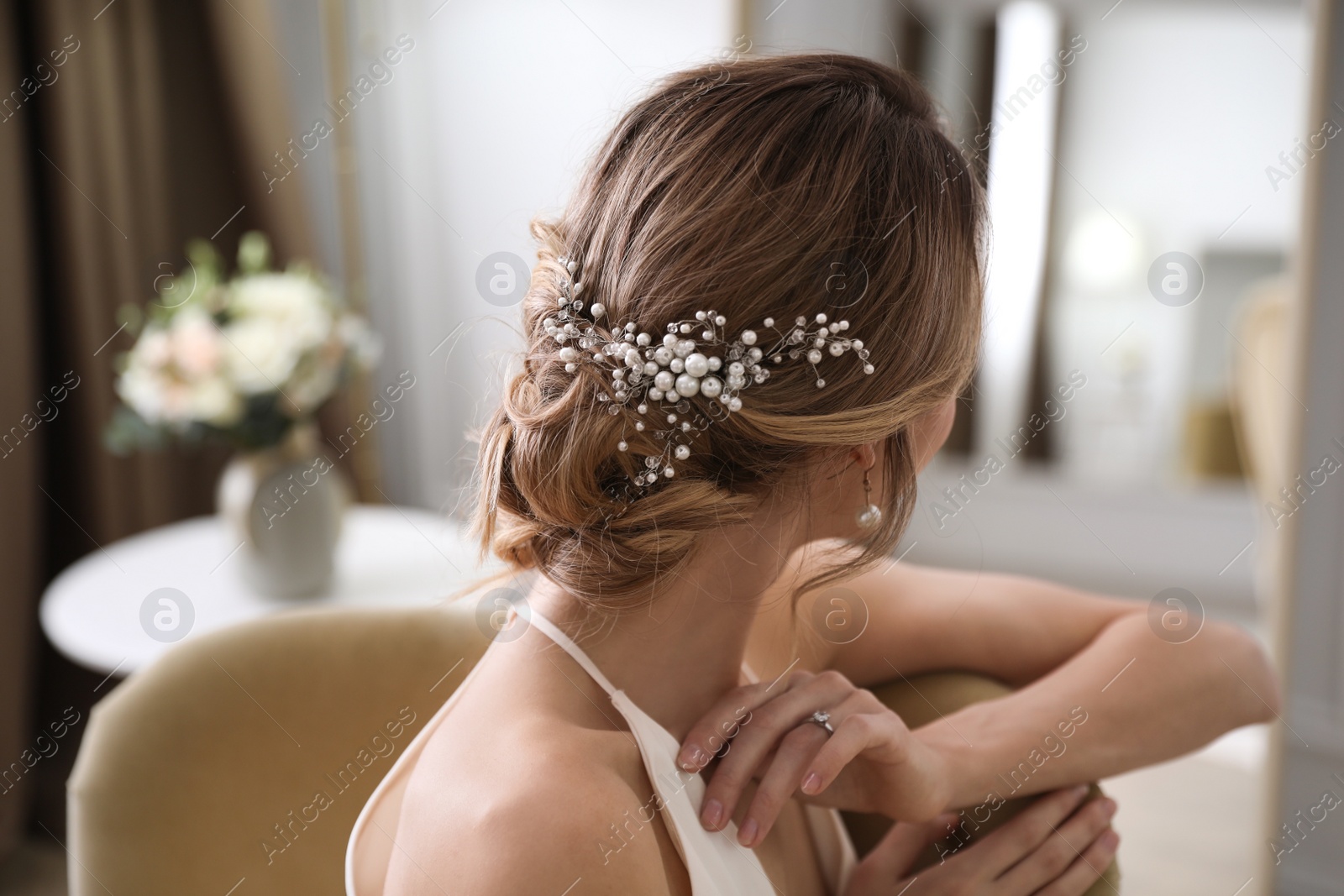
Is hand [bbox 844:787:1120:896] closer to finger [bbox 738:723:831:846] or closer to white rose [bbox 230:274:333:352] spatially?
finger [bbox 738:723:831:846]

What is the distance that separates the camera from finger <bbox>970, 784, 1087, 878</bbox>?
0.92 meters

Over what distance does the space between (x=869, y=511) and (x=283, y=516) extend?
1.30 meters

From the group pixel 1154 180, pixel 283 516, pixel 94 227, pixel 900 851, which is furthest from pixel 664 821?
pixel 1154 180

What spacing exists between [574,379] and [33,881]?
2308 millimetres

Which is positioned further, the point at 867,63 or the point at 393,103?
the point at 393,103

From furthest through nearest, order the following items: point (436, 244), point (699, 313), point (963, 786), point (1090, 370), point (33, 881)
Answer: point (1090, 370)
point (436, 244)
point (33, 881)
point (963, 786)
point (699, 313)

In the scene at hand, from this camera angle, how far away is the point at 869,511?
809mm

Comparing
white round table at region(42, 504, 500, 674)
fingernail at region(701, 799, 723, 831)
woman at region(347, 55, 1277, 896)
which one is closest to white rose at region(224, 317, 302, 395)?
white round table at region(42, 504, 500, 674)

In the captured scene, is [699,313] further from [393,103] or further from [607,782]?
[393,103]

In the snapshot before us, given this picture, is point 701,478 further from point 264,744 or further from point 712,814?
point 264,744

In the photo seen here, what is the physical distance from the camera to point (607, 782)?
0.70 m

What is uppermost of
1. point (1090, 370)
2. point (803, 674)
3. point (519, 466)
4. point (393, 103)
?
point (393, 103)

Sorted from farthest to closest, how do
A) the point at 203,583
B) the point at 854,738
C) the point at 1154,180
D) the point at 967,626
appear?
the point at 1154,180 < the point at 203,583 < the point at 967,626 < the point at 854,738

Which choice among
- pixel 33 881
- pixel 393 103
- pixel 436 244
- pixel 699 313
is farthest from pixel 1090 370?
pixel 33 881
